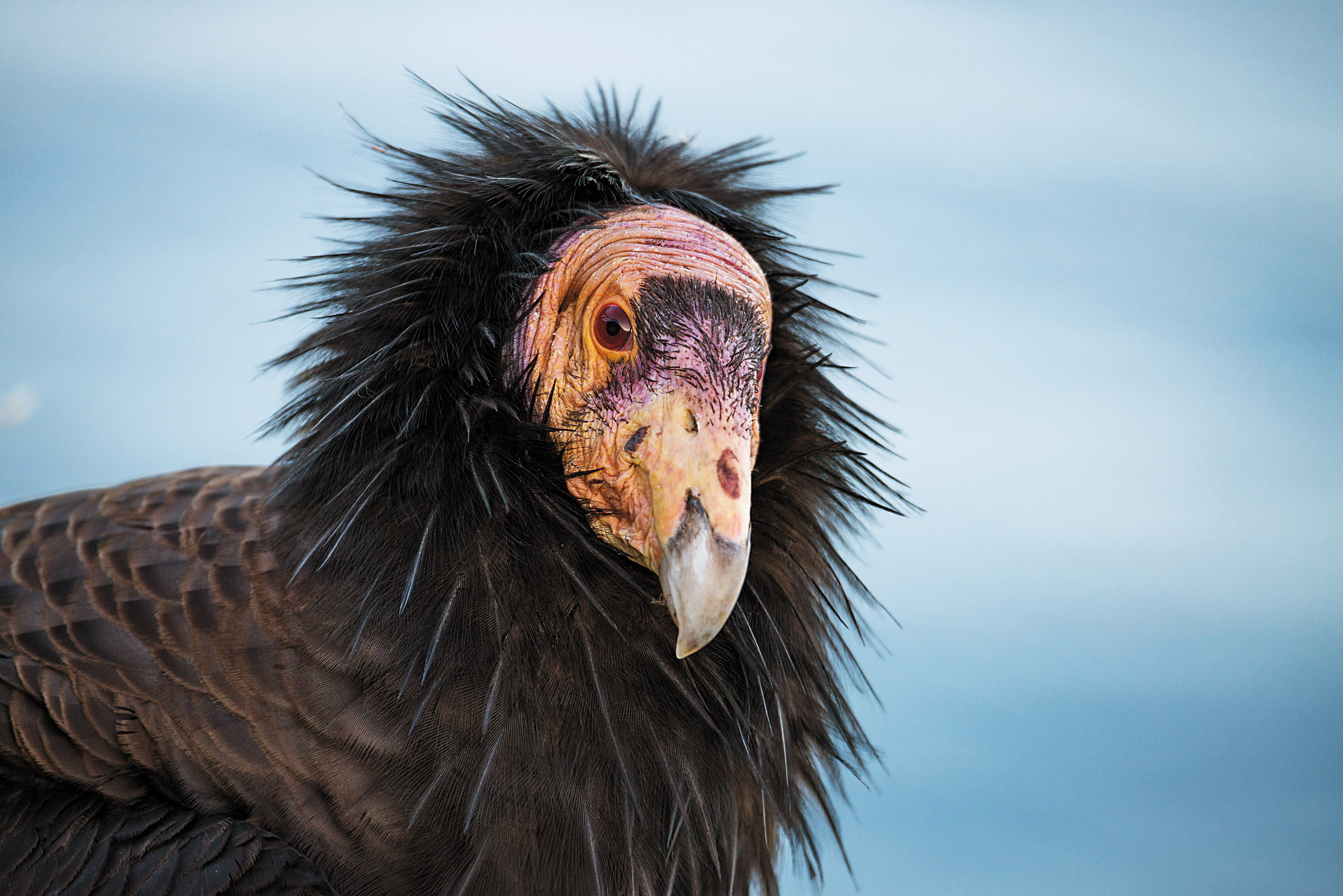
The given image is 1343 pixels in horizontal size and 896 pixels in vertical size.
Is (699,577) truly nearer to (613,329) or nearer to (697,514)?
(697,514)

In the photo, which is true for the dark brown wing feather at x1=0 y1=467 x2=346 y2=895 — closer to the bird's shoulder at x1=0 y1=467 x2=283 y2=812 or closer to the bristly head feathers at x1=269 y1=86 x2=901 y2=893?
the bird's shoulder at x1=0 y1=467 x2=283 y2=812

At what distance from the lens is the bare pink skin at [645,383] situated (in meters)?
1.84

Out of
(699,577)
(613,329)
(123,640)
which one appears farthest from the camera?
(613,329)

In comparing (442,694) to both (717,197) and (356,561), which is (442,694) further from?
(717,197)

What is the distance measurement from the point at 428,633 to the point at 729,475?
595mm

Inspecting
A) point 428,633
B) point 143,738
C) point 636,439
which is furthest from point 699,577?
point 143,738

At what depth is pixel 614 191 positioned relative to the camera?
213cm

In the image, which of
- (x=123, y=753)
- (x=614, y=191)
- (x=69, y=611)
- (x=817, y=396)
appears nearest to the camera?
(x=123, y=753)

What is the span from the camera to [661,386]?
6.26 ft

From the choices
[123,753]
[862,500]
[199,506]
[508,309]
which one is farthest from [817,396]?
[123,753]

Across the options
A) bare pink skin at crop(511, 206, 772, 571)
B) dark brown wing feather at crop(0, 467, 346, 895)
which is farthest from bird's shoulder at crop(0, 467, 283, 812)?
bare pink skin at crop(511, 206, 772, 571)

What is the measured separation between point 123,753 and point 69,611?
0.31m

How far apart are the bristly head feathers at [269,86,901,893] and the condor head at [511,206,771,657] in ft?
0.18

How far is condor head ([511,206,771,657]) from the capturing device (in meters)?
1.78
